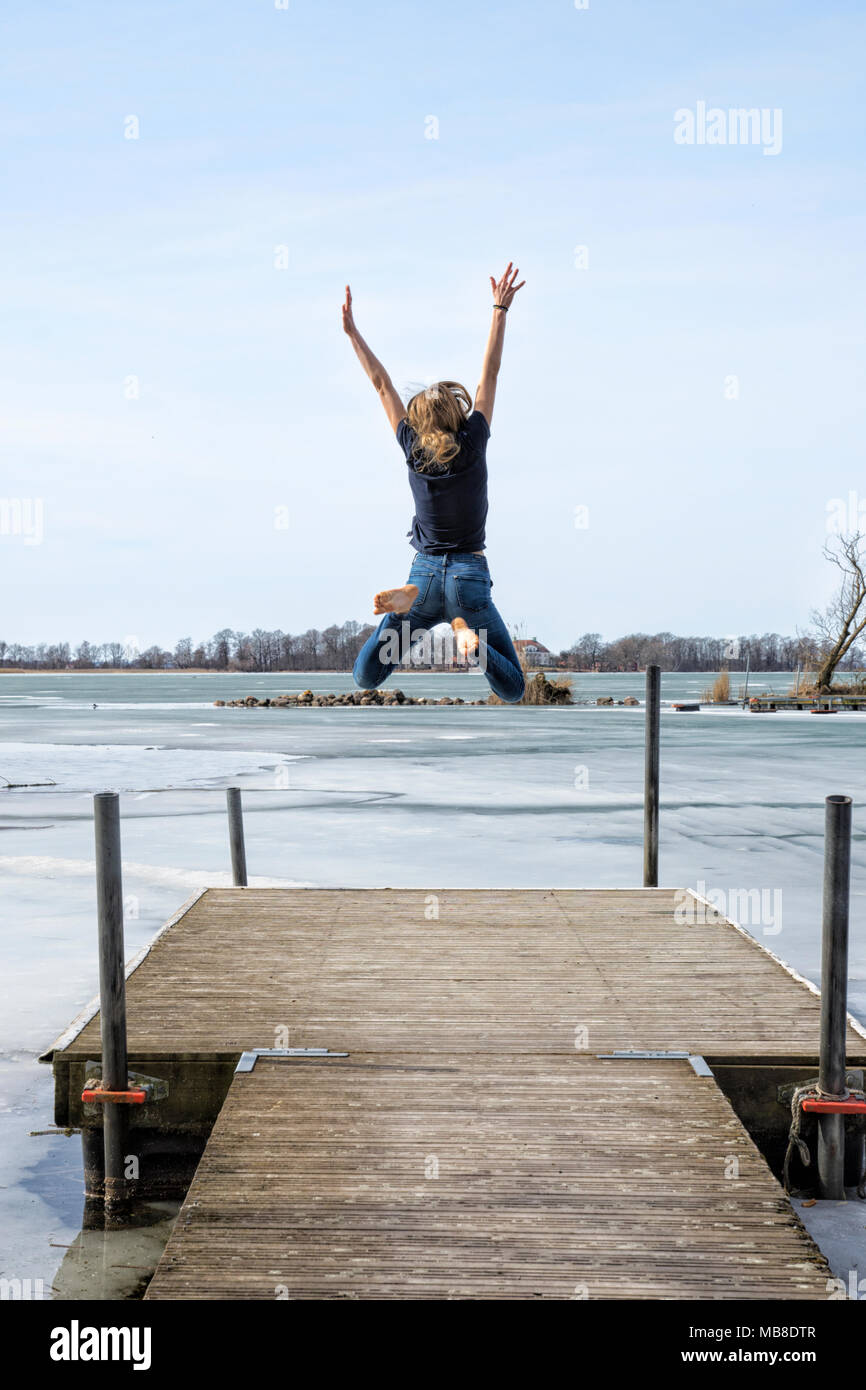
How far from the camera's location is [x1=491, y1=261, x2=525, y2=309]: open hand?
4.37 m

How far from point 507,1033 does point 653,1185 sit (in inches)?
48.3

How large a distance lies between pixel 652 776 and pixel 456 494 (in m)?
3.91

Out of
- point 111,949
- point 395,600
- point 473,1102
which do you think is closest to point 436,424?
point 395,600

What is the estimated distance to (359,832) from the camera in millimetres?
13273

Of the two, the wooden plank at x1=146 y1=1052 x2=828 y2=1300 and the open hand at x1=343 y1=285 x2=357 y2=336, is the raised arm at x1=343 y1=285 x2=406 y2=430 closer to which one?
the open hand at x1=343 y1=285 x2=357 y2=336

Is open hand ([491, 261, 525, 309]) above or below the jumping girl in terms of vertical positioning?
above

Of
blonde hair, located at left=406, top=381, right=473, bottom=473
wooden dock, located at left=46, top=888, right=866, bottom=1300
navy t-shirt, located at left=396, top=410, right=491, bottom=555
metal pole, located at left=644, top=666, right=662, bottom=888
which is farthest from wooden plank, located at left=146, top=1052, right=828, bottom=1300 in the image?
metal pole, located at left=644, top=666, right=662, bottom=888

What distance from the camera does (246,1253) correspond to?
3.56 m

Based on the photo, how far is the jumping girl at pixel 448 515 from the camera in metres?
4.12

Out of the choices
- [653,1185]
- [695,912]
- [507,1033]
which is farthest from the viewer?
[695,912]

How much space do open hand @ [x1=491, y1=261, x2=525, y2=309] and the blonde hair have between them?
0.44 m

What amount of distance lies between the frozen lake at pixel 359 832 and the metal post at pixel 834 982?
7.51 ft
